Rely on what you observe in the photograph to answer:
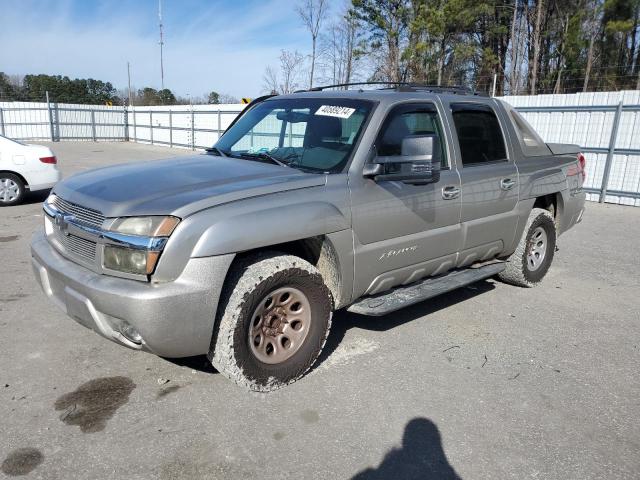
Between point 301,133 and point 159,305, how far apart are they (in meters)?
1.86

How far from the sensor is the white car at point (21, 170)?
8.89 m

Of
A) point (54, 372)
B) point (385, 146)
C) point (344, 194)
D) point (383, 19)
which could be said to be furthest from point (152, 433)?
point (383, 19)

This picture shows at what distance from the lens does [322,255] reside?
346 centimetres

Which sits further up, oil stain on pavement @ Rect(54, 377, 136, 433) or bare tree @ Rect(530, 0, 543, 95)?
bare tree @ Rect(530, 0, 543, 95)

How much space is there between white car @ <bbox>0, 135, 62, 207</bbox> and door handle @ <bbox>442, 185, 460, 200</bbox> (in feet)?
26.1

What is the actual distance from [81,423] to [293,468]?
1253 millimetres

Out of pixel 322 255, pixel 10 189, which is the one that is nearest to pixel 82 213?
pixel 322 255

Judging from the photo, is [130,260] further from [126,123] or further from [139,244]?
[126,123]

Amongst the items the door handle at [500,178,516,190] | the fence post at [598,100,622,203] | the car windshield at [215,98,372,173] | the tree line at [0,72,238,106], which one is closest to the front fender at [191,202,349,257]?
the car windshield at [215,98,372,173]

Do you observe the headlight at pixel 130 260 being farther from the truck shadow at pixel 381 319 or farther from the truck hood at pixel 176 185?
the truck shadow at pixel 381 319

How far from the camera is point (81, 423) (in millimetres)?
2852

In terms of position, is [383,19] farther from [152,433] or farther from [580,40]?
[152,433]

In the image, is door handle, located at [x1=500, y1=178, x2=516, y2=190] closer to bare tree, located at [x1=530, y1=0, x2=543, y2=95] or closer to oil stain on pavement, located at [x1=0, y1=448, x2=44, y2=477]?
oil stain on pavement, located at [x1=0, y1=448, x2=44, y2=477]

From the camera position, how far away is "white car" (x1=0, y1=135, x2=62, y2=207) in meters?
8.89
